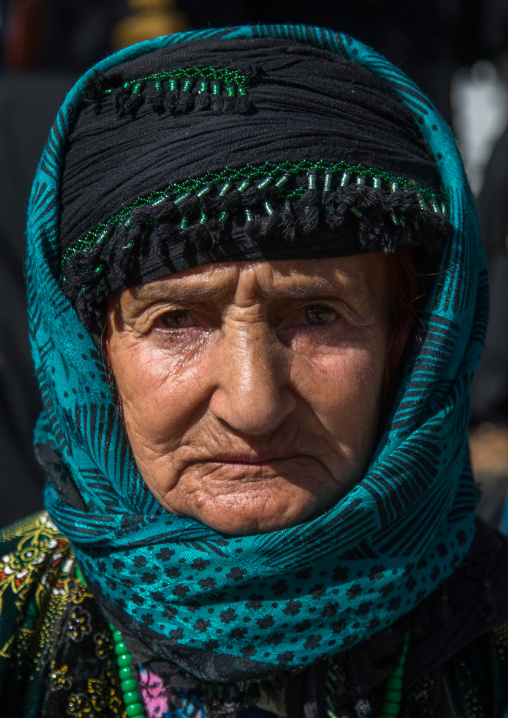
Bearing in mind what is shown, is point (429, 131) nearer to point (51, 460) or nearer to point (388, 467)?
point (388, 467)

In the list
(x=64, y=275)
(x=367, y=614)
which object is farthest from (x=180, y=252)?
(x=367, y=614)

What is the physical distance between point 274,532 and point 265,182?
0.77 meters

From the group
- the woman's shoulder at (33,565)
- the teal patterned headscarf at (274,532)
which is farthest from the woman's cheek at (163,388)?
the woman's shoulder at (33,565)

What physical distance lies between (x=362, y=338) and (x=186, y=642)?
0.81 meters

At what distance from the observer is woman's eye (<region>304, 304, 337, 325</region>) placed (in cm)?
175

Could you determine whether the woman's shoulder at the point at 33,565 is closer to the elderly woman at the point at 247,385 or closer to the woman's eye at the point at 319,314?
the elderly woman at the point at 247,385

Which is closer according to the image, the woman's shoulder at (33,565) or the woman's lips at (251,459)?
the woman's lips at (251,459)

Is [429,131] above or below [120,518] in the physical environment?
above

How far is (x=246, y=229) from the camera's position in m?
1.62

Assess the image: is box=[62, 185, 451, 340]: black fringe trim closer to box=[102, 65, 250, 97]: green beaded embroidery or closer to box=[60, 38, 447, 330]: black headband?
box=[60, 38, 447, 330]: black headband

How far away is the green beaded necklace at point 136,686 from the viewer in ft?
5.92

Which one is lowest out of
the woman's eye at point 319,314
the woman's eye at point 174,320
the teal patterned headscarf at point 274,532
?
the teal patterned headscarf at point 274,532

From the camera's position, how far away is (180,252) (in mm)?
1646

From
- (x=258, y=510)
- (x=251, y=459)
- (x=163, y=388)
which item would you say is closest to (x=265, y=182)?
(x=163, y=388)
